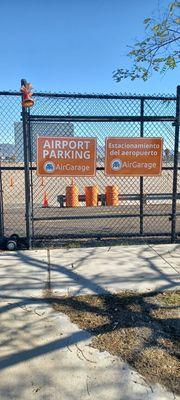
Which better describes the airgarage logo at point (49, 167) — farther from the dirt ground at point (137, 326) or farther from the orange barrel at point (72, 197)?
the dirt ground at point (137, 326)

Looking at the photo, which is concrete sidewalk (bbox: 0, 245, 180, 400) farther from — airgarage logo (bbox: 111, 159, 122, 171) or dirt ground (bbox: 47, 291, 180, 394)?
airgarage logo (bbox: 111, 159, 122, 171)

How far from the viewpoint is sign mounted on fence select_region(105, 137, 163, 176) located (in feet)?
19.8

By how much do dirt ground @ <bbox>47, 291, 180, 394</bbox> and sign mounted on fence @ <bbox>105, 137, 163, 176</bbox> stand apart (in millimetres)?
2452

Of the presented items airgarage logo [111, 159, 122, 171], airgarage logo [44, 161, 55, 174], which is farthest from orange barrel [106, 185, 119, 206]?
airgarage logo [44, 161, 55, 174]

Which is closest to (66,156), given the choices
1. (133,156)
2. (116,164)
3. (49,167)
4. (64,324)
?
(49,167)

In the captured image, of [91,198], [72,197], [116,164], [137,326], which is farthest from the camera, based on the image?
[72,197]

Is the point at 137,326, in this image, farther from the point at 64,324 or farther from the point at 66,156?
the point at 66,156

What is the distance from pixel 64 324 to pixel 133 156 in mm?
3365

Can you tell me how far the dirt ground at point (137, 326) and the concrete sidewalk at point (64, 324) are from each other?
0.34 feet

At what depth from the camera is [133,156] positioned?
6.11 m

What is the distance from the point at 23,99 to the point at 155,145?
2.25 meters

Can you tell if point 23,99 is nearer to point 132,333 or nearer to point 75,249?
point 75,249

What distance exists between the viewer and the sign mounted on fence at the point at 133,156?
6039mm

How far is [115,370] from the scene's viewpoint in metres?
2.81
